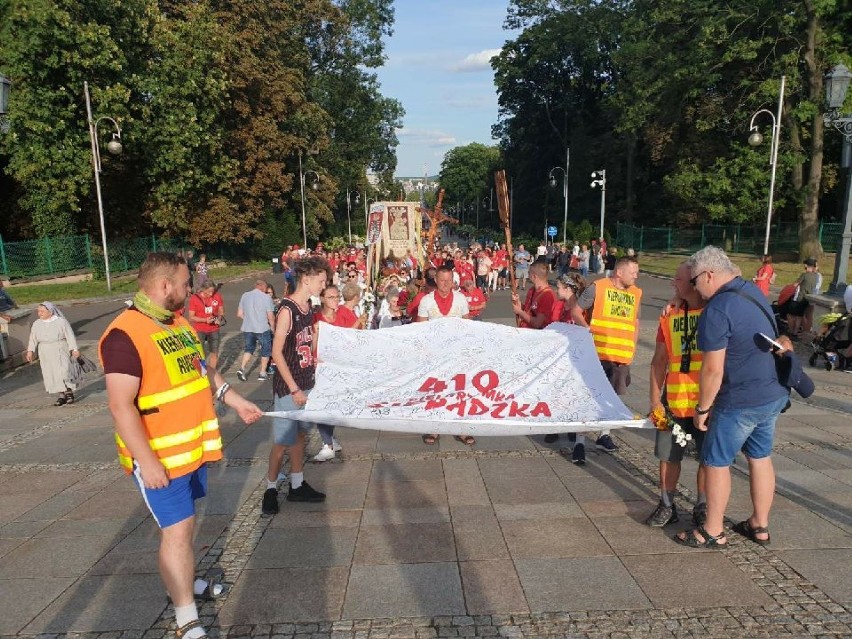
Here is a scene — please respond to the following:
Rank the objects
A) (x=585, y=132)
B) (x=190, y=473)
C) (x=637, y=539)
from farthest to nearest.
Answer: (x=585, y=132) → (x=637, y=539) → (x=190, y=473)

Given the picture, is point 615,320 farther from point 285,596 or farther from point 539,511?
point 285,596

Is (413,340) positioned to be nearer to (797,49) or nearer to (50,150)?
(50,150)

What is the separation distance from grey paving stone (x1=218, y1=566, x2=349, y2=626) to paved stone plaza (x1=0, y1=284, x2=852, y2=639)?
0.01 m

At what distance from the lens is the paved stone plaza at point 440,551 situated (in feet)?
11.6

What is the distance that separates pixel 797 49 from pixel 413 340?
30.3 metres

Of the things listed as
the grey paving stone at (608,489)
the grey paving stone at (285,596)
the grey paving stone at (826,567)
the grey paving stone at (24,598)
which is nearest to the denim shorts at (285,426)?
the grey paving stone at (285,596)

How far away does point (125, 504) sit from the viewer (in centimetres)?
527

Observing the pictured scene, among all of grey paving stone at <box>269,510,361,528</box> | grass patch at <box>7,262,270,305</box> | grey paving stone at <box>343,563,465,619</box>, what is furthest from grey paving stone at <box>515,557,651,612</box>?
grass patch at <box>7,262,270,305</box>

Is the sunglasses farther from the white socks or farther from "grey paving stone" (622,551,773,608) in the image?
the white socks

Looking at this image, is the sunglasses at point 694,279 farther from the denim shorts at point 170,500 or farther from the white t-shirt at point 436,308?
the denim shorts at point 170,500

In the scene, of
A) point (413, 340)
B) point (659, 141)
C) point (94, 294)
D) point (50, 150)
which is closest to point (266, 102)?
point (50, 150)

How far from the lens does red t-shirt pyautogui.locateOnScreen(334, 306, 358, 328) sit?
7.07 meters

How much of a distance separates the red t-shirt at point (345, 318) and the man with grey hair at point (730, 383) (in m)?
3.97

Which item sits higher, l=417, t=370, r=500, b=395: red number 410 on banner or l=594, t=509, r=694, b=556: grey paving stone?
l=417, t=370, r=500, b=395: red number 410 on banner
